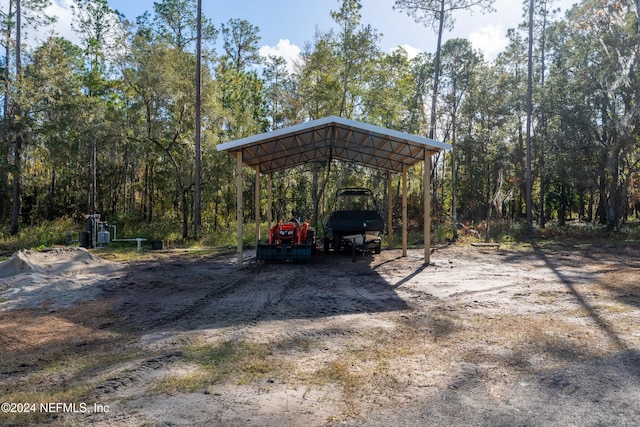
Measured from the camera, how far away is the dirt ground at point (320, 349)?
3.04 meters

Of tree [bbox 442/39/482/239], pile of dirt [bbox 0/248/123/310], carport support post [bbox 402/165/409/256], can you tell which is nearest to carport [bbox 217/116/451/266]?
carport support post [bbox 402/165/409/256]

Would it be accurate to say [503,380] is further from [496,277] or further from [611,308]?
[496,277]

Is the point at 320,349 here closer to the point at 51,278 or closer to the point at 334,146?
the point at 51,278

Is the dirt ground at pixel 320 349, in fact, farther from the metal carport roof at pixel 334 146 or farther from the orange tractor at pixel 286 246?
the metal carport roof at pixel 334 146

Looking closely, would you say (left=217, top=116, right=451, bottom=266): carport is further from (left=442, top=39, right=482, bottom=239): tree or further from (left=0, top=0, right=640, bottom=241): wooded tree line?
(left=442, top=39, right=482, bottom=239): tree

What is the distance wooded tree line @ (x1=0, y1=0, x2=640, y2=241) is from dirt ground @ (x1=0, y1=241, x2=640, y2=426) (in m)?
9.25

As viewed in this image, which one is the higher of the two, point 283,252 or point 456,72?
point 456,72

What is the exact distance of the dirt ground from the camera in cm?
304

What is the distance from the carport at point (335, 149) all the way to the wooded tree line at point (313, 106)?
2183mm

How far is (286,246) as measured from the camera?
36.0 ft

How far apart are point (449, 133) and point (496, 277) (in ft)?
56.9

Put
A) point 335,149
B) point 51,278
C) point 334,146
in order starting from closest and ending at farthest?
point 51,278 < point 334,146 < point 335,149

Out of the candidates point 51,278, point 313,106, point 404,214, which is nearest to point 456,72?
point 313,106

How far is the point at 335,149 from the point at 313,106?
21.1ft
